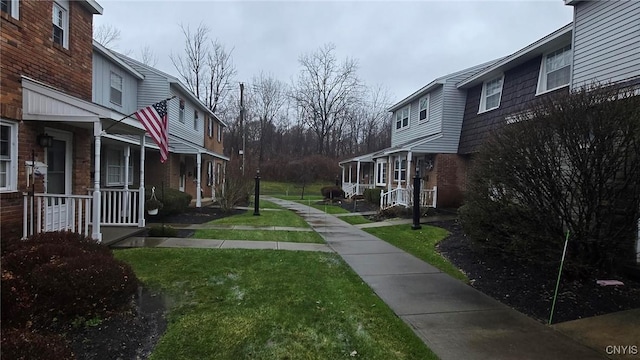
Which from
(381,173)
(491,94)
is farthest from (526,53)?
(381,173)

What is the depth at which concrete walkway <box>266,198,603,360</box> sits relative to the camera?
3863mm

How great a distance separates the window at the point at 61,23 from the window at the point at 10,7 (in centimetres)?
134

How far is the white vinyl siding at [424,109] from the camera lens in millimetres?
19328

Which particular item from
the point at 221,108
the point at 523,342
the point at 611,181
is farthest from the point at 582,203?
the point at 221,108

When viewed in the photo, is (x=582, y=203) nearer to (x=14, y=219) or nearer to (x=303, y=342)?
(x=303, y=342)

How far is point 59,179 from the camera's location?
28.4 ft

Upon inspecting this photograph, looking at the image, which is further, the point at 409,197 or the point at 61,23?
the point at 409,197

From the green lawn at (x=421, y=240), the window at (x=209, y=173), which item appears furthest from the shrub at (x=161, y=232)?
the window at (x=209, y=173)

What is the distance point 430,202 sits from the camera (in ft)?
55.1

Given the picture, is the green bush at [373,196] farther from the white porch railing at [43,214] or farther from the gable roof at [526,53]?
the white porch railing at [43,214]

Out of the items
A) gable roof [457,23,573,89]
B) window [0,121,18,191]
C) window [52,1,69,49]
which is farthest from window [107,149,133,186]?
gable roof [457,23,573,89]

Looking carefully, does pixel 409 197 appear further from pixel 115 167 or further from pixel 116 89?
pixel 116 89

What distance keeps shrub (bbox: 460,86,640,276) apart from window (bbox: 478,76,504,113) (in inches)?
381

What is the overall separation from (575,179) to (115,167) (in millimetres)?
14265
